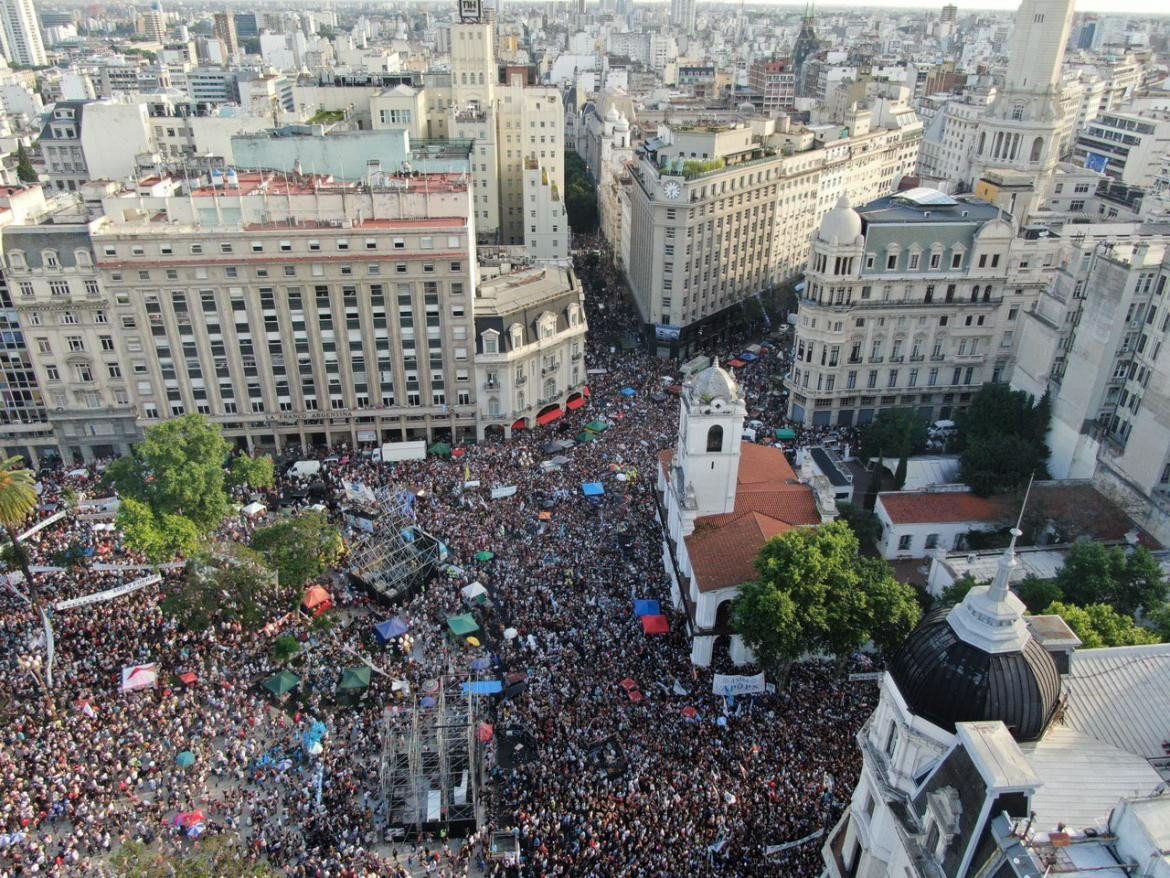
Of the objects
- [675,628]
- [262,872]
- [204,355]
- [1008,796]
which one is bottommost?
[675,628]

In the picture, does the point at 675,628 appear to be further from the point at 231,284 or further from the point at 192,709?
the point at 231,284

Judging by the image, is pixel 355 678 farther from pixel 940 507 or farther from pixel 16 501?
pixel 940 507

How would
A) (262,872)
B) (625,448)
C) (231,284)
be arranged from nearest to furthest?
(262,872), (231,284), (625,448)

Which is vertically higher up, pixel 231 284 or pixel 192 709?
→ pixel 231 284

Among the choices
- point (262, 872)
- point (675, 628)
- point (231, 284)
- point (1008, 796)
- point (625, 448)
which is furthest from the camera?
point (625, 448)

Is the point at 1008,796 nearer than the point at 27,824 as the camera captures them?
Yes

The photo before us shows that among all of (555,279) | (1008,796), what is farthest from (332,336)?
(1008,796)

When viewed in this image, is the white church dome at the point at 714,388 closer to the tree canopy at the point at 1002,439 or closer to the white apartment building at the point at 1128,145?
the tree canopy at the point at 1002,439
